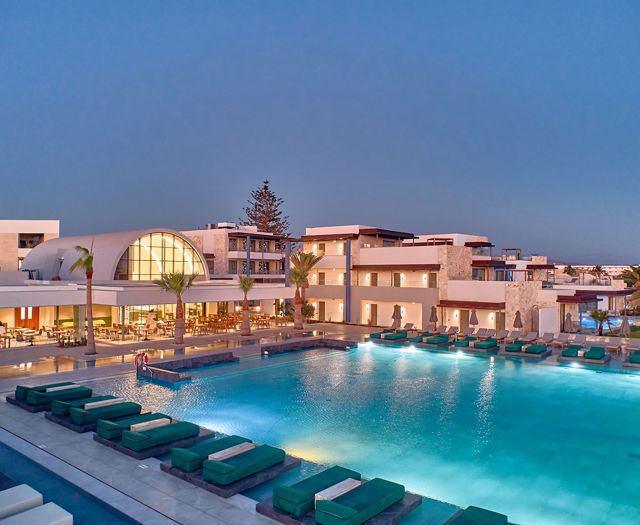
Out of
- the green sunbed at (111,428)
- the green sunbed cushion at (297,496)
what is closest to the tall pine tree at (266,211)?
the green sunbed at (111,428)

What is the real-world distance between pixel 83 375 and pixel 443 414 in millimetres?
13079

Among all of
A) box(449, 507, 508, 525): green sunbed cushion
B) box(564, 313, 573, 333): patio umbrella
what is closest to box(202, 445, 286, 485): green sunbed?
box(449, 507, 508, 525): green sunbed cushion

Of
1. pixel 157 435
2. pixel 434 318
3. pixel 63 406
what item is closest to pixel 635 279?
pixel 434 318

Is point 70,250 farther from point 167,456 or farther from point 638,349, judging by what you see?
point 638,349

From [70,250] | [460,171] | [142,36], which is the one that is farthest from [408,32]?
[70,250]

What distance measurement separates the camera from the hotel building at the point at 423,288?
102 feet

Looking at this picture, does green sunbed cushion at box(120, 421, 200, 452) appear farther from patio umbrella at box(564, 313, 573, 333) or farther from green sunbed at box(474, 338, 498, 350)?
patio umbrella at box(564, 313, 573, 333)

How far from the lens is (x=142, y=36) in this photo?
Result: 2522 inches

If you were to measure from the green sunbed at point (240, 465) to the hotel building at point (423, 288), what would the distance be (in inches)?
906

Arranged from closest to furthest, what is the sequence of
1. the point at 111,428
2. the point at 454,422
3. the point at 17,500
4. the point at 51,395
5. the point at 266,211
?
the point at 17,500 → the point at 111,428 → the point at 51,395 → the point at 454,422 → the point at 266,211

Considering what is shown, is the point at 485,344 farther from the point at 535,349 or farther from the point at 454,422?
the point at 454,422

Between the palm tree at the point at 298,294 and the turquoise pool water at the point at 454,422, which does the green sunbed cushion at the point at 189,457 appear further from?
the palm tree at the point at 298,294

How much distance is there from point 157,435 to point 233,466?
2.72 metres

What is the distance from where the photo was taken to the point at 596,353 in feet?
76.3
